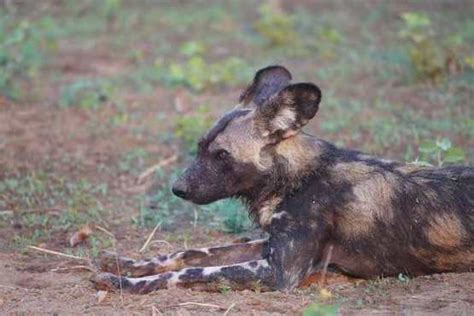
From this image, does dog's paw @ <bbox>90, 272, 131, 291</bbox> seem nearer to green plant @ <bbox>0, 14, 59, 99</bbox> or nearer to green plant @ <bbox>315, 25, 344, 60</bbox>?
green plant @ <bbox>0, 14, 59, 99</bbox>

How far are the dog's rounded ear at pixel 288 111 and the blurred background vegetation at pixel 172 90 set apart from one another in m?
1.04

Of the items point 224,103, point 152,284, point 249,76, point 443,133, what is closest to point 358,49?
point 249,76

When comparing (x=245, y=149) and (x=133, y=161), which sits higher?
(x=245, y=149)

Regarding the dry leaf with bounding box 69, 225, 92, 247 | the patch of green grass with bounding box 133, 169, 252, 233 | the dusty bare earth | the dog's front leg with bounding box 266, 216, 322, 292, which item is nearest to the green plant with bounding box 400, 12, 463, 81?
the dusty bare earth

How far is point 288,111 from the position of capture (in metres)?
5.16

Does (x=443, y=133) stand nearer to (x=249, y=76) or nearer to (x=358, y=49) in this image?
(x=249, y=76)

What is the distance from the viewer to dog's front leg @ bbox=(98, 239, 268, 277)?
17.2 ft

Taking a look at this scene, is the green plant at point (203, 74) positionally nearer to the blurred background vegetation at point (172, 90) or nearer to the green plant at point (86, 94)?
the blurred background vegetation at point (172, 90)

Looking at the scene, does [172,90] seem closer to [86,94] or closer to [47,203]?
[86,94]

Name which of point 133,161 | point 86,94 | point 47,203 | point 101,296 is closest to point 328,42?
point 86,94

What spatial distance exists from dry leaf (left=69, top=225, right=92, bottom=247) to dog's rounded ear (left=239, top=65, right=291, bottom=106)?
1263mm

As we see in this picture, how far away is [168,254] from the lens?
5336 mm

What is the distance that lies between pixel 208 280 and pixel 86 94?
4744mm

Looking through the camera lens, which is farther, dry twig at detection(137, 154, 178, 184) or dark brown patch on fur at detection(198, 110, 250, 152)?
dry twig at detection(137, 154, 178, 184)
